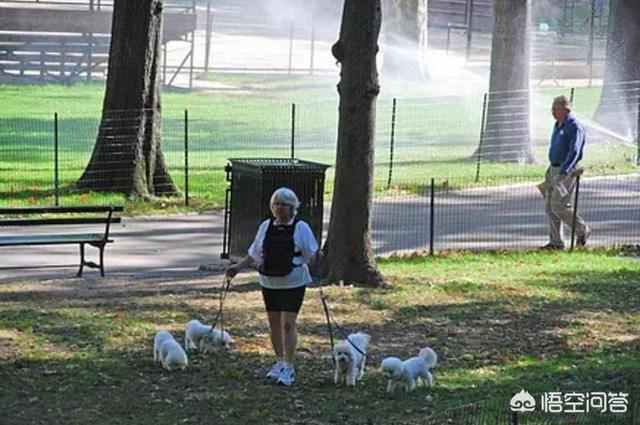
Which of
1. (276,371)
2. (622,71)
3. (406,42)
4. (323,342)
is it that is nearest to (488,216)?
(323,342)

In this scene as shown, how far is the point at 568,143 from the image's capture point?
2002 cm

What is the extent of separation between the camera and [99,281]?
17.0 m

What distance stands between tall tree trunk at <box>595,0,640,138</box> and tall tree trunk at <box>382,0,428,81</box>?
1465 centimetres

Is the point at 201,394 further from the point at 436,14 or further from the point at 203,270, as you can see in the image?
the point at 436,14

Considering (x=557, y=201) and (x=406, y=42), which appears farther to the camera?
(x=406, y=42)

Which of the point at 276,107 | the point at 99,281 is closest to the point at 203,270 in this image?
the point at 99,281

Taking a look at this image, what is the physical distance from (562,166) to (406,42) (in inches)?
1247

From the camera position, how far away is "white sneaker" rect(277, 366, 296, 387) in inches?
464

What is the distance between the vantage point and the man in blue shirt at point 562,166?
1994 centimetres

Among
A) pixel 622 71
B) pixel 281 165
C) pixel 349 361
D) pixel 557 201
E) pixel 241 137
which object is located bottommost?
pixel 349 361

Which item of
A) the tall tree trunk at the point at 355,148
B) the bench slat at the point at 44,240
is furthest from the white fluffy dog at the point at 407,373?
the bench slat at the point at 44,240

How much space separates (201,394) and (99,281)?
5.81 m

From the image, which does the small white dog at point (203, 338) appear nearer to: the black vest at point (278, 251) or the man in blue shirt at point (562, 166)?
the black vest at point (278, 251)

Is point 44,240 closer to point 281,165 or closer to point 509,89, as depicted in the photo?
point 281,165
